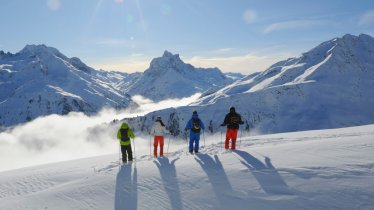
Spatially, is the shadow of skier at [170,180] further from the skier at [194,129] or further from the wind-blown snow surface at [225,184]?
the skier at [194,129]

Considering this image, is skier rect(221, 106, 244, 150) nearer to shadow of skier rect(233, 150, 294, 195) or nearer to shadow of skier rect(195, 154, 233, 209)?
shadow of skier rect(195, 154, 233, 209)

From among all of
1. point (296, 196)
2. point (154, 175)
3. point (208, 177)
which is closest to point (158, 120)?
point (154, 175)

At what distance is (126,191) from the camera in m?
13.5

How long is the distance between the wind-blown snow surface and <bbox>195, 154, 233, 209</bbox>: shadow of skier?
0.11 ft

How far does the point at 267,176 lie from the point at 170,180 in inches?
150

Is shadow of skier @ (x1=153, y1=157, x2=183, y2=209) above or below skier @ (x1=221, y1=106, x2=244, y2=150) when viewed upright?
below

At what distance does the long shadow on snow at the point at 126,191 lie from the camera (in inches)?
482

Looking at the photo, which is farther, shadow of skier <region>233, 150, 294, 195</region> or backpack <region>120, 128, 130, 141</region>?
backpack <region>120, 128, 130, 141</region>

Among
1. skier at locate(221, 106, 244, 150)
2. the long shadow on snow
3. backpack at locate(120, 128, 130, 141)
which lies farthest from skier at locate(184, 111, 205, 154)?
the long shadow on snow

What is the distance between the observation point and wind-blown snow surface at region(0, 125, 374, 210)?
11.1 meters

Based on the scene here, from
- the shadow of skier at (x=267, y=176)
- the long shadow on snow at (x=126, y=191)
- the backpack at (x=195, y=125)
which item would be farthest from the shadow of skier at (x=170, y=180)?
the backpack at (x=195, y=125)

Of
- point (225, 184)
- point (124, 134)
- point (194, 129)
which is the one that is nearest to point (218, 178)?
point (225, 184)

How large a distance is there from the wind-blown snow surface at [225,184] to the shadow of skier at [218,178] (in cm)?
3

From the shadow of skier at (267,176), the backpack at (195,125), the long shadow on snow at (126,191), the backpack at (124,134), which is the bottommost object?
Answer: the long shadow on snow at (126,191)
